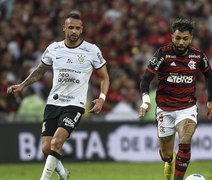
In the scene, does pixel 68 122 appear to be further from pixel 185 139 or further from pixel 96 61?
pixel 185 139

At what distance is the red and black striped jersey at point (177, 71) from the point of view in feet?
39.3

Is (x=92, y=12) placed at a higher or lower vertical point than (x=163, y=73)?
higher

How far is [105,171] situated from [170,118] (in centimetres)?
495

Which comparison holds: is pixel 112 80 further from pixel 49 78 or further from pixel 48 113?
pixel 48 113

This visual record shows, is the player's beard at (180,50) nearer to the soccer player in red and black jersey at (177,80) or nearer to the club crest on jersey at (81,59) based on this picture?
the soccer player in red and black jersey at (177,80)

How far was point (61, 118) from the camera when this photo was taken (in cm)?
1180

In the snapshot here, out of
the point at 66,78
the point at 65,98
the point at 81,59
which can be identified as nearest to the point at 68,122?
the point at 65,98

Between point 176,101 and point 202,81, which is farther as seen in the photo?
point 202,81

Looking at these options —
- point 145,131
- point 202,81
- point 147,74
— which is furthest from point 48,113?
point 202,81

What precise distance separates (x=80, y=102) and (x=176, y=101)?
1.47 m

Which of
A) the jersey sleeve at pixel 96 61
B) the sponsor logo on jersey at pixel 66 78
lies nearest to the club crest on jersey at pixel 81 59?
the jersey sleeve at pixel 96 61

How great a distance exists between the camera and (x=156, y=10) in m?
24.6

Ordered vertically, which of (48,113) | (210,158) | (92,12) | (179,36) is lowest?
(210,158)

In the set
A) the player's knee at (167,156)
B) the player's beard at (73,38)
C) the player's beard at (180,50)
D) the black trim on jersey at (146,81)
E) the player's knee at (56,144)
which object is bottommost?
the player's knee at (167,156)
